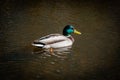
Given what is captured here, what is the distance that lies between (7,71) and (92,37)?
3.90m

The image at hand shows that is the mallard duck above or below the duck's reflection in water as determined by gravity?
above

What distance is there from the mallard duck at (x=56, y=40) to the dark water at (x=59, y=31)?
0.75ft

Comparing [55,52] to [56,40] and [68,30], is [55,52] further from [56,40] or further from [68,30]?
[68,30]

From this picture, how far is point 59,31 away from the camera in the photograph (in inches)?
560

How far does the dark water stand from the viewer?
1049cm

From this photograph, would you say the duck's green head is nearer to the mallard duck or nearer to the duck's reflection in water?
the mallard duck

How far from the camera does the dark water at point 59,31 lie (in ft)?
34.4

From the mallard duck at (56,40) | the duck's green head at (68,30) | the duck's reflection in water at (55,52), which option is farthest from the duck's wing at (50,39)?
the duck's green head at (68,30)

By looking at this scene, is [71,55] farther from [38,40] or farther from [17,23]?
[17,23]

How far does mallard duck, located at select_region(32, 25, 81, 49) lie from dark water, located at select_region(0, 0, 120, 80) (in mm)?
229

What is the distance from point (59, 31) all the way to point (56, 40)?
1566mm

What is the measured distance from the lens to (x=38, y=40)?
12.3m

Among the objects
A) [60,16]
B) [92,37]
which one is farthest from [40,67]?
[60,16]

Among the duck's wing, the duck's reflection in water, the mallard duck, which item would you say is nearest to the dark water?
the duck's reflection in water
